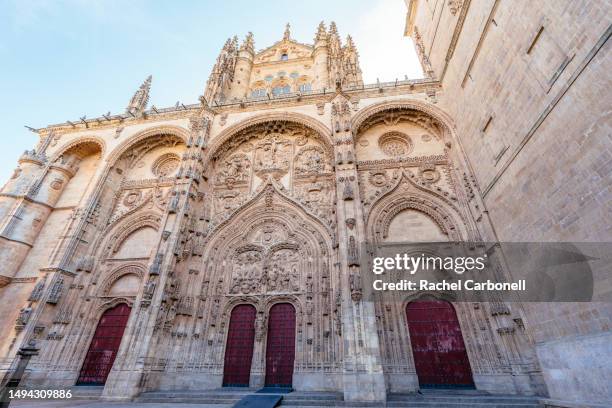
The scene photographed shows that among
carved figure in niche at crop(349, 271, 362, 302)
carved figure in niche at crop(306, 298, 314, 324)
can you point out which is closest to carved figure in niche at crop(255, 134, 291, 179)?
carved figure in niche at crop(306, 298, 314, 324)

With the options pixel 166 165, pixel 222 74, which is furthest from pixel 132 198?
pixel 222 74

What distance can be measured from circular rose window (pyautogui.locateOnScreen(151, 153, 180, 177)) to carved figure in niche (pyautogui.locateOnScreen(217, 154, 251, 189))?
3013 millimetres

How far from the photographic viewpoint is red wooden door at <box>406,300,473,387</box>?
879cm

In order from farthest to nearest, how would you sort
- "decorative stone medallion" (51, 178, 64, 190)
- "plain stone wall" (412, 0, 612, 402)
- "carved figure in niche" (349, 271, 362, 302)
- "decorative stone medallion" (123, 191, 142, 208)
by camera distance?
"decorative stone medallion" (51, 178, 64, 190) → "decorative stone medallion" (123, 191, 142, 208) → "carved figure in niche" (349, 271, 362, 302) → "plain stone wall" (412, 0, 612, 402)

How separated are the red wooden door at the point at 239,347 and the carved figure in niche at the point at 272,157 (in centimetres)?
633

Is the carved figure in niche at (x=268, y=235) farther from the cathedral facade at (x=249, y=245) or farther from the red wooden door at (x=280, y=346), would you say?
the red wooden door at (x=280, y=346)

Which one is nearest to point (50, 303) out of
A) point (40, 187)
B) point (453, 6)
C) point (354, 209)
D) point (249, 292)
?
point (40, 187)

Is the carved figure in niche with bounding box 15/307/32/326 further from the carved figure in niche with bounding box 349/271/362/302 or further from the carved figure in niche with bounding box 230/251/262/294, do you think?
the carved figure in niche with bounding box 349/271/362/302

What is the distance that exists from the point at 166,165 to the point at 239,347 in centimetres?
1068

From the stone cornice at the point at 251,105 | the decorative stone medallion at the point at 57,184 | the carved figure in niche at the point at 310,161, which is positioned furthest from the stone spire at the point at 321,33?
the decorative stone medallion at the point at 57,184

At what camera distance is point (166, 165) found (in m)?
15.6

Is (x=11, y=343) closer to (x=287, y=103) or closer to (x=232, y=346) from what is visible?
(x=232, y=346)

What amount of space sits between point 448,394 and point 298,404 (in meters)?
4.35

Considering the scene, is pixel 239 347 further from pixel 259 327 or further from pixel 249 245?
pixel 249 245
